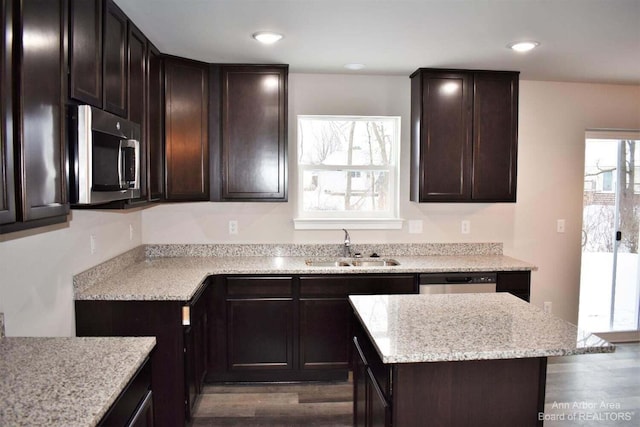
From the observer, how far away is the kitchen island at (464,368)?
1659 mm

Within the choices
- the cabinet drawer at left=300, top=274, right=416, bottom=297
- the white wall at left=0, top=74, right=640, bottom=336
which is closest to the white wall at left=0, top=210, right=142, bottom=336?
the white wall at left=0, top=74, right=640, bottom=336

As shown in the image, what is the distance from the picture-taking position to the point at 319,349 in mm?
3314

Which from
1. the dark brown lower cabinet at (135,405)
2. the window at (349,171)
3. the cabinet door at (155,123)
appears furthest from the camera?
the window at (349,171)

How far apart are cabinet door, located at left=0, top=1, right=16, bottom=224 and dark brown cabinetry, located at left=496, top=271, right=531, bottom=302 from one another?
10.1ft

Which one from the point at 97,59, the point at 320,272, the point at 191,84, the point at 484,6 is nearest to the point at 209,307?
the point at 320,272

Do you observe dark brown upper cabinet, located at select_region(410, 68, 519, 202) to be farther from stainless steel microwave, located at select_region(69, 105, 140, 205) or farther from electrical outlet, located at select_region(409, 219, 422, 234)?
stainless steel microwave, located at select_region(69, 105, 140, 205)

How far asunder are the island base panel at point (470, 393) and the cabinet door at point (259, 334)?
167cm

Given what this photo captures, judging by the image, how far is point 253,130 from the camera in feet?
11.3

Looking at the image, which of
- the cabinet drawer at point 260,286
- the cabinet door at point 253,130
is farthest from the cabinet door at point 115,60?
the cabinet drawer at point 260,286

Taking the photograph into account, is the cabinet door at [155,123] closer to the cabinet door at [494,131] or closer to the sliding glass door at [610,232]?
the cabinet door at [494,131]

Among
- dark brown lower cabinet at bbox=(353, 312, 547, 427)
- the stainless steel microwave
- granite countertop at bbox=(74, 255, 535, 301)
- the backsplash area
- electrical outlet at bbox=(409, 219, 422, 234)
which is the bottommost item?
dark brown lower cabinet at bbox=(353, 312, 547, 427)

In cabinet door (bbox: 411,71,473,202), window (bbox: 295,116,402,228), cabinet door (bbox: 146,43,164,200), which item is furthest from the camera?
window (bbox: 295,116,402,228)

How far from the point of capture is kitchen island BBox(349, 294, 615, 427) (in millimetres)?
1659

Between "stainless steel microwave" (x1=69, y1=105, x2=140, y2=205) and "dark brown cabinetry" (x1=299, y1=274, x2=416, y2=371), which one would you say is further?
"dark brown cabinetry" (x1=299, y1=274, x2=416, y2=371)
